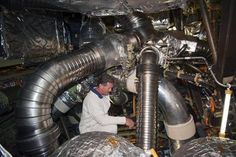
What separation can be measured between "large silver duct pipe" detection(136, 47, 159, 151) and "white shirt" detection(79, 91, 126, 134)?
729 millimetres

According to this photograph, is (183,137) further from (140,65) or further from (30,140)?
(30,140)

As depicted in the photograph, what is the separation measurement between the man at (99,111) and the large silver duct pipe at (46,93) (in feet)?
1.27

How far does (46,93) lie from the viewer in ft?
8.04

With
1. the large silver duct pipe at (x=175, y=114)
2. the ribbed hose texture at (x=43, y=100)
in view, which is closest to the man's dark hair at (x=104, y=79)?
the ribbed hose texture at (x=43, y=100)

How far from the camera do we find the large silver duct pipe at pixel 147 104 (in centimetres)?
222

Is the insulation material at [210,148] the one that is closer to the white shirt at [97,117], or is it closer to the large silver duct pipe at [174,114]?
the large silver duct pipe at [174,114]

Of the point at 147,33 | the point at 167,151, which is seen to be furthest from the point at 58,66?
the point at 167,151

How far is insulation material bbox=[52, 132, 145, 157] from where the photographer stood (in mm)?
1474

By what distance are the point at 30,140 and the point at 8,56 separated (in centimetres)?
116

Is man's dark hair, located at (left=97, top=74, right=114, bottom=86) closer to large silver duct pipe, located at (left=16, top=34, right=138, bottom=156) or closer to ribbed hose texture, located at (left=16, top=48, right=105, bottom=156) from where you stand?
large silver duct pipe, located at (left=16, top=34, right=138, bottom=156)

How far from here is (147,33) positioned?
10.5 ft

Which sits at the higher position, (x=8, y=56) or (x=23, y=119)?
(x=8, y=56)

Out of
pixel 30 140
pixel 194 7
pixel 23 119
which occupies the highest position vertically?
pixel 194 7

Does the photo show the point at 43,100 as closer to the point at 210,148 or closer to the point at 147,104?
the point at 147,104
